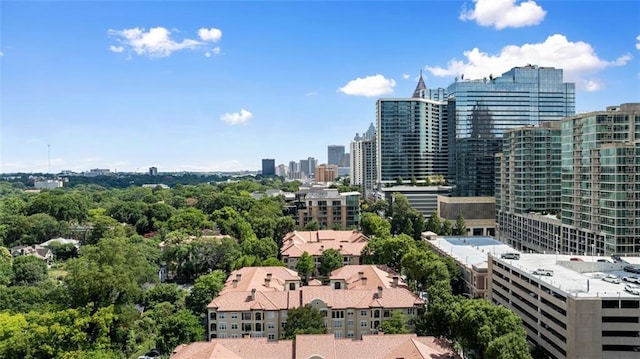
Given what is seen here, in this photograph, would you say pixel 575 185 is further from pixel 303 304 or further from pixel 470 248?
pixel 303 304

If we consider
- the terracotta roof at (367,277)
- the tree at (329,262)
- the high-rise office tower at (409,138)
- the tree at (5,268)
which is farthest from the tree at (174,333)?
the high-rise office tower at (409,138)

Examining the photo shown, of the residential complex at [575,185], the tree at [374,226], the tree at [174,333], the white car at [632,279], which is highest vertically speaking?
the residential complex at [575,185]

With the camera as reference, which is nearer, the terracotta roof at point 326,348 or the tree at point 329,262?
the terracotta roof at point 326,348

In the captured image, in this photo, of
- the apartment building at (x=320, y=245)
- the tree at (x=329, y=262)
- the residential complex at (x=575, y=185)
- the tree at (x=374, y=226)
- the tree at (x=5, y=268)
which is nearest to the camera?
the tree at (x=5, y=268)

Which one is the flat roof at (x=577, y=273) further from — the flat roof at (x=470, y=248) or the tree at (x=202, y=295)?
the tree at (x=202, y=295)

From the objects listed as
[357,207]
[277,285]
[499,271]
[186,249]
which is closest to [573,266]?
[499,271]

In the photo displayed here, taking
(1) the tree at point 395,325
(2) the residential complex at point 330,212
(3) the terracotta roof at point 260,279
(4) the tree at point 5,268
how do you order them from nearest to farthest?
(1) the tree at point 395,325
(3) the terracotta roof at point 260,279
(4) the tree at point 5,268
(2) the residential complex at point 330,212

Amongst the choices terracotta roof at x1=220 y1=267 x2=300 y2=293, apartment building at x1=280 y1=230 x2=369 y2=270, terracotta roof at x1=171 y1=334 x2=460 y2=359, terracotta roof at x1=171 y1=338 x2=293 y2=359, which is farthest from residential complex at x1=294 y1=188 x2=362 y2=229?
terracotta roof at x1=171 y1=334 x2=460 y2=359
